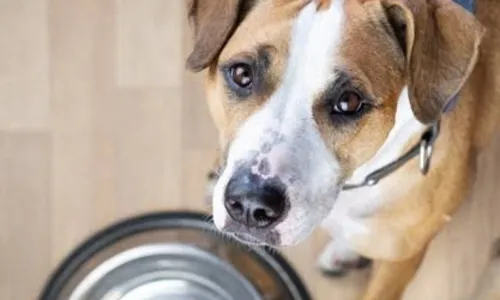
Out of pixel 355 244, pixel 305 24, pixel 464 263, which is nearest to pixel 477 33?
pixel 305 24

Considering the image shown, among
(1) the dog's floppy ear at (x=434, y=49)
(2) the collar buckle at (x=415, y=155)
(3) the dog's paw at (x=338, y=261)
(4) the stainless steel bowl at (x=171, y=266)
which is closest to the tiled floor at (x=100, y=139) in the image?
(3) the dog's paw at (x=338, y=261)

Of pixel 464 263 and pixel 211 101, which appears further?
pixel 464 263

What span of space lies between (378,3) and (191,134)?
785mm

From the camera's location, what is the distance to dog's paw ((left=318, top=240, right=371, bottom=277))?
1.92 m

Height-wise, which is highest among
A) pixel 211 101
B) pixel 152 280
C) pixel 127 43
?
pixel 211 101

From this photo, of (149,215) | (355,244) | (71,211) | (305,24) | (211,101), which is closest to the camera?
(305,24)

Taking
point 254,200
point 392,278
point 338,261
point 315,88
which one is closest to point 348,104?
point 315,88

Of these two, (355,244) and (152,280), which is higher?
(355,244)

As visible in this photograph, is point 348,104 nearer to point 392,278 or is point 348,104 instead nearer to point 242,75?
point 242,75

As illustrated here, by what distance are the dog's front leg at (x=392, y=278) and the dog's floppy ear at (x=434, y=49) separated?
470 mm

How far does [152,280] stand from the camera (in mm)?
1860

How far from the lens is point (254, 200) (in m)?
1.27

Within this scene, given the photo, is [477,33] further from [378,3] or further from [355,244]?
[355,244]

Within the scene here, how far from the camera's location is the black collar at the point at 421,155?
146cm
